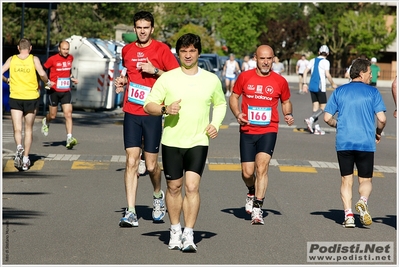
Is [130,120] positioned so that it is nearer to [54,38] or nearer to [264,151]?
[264,151]

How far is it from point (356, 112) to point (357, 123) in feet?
0.37

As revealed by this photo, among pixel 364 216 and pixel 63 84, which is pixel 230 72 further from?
pixel 364 216

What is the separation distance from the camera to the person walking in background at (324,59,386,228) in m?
9.84

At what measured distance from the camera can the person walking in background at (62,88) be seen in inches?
666

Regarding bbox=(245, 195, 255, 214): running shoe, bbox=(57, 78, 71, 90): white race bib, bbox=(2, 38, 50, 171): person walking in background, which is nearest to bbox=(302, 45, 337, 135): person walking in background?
bbox=(57, 78, 71, 90): white race bib

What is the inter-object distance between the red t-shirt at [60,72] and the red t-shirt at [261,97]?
7402 millimetres

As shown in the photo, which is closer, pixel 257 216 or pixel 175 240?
pixel 175 240

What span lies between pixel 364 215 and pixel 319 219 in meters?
0.65

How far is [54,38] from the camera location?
49281 mm

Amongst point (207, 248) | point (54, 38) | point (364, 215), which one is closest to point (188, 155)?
point (207, 248)

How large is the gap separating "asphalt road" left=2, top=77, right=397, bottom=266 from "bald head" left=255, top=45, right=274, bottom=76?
60.5 inches

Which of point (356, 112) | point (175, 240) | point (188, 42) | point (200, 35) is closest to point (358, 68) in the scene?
point (356, 112)

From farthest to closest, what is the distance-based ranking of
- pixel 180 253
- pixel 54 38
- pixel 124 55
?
pixel 54 38
pixel 124 55
pixel 180 253

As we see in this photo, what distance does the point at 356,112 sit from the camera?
9852mm
